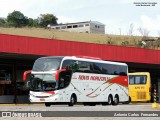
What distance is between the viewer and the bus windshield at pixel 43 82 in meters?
29.8

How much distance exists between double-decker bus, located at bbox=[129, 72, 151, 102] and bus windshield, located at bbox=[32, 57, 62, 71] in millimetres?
13014

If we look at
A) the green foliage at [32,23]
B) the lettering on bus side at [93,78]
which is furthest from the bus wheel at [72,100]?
the green foliage at [32,23]

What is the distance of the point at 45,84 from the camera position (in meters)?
30.0

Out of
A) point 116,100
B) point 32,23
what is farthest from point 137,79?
point 32,23

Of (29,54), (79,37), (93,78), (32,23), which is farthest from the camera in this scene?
(32,23)

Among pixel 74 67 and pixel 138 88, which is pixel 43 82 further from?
pixel 138 88

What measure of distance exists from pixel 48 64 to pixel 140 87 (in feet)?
43.0

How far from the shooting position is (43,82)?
30062 millimetres

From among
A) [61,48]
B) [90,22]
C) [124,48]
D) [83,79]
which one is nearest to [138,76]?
[124,48]

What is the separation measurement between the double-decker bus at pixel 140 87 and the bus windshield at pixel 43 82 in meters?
13.1

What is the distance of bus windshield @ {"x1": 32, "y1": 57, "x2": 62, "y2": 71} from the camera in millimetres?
29812

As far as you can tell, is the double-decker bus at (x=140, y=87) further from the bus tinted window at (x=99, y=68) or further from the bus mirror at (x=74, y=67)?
the bus mirror at (x=74, y=67)

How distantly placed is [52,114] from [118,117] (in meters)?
2.66

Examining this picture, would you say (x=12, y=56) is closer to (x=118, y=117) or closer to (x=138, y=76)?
(x=138, y=76)
